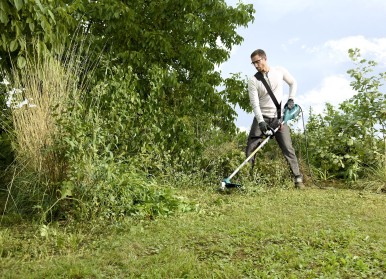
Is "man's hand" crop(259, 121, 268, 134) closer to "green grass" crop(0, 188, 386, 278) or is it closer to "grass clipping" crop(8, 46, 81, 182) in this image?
"green grass" crop(0, 188, 386, 278)

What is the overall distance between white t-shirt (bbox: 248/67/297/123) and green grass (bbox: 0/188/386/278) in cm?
204

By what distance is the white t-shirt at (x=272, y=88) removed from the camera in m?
7.48

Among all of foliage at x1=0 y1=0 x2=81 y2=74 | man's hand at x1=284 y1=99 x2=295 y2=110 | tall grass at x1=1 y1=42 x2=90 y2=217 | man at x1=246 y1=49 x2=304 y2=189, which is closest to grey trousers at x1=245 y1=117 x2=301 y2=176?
man at x1=246 y1=49 x2=304 y2=189

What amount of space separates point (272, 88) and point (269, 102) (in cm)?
23

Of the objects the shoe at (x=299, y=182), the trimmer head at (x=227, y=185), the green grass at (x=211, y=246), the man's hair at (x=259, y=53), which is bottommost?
the green grass at (x=211, y=246)

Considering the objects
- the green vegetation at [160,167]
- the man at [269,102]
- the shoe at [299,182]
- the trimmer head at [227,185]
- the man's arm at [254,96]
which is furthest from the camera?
the shoe at [299,182]

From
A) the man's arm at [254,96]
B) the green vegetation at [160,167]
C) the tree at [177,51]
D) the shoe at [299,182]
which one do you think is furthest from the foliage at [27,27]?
the shoe at [299,182]

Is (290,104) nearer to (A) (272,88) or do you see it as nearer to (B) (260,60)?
(A) (272,88)

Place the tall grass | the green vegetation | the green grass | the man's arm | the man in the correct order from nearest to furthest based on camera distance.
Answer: the green grass
the green vegetation
the tall grass
the man's arm
the man

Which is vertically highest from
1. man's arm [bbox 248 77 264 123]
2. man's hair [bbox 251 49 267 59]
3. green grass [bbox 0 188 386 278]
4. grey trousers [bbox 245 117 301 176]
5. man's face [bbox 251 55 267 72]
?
man's hair [bbox 251 49 267 59]

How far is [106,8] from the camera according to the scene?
8.21 m

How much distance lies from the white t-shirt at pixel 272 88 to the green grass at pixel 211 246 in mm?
2036

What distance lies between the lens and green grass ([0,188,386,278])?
3863mm

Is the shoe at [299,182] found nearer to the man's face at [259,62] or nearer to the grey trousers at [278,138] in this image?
the grey trousers at [278,138]
